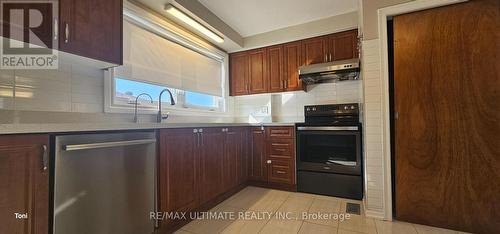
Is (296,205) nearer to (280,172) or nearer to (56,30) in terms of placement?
(280,172)

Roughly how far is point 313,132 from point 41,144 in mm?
2520

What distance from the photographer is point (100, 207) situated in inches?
49.6

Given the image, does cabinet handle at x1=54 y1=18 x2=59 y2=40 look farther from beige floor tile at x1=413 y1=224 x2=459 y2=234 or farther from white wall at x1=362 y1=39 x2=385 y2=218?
beige floor tile at x1=413 y1=224 x2=459 y2=234

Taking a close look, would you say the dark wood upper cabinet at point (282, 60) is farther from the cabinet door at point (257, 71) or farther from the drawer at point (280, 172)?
the drawer at point (280, 172)

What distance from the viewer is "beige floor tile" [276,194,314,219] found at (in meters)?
2.15

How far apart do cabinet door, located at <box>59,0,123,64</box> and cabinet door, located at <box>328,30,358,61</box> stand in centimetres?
260

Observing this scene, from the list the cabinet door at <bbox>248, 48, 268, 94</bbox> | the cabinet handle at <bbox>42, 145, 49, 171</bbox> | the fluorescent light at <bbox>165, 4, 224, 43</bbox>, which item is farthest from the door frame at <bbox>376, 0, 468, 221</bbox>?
the cabinet handle at <bbox>42, 145, 49, 171</bbox>

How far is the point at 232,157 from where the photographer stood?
2.64 metres

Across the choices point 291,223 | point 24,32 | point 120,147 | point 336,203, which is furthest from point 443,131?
point 24,32

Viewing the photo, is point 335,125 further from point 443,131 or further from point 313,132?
point 443,131

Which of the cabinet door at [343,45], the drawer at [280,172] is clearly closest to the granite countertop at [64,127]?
the drawer at [280,172]

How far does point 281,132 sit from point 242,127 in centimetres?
55

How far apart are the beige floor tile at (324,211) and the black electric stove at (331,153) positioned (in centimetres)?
22

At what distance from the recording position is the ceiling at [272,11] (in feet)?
8.48
